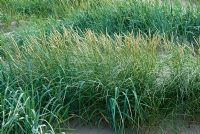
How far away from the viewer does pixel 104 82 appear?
3.60m

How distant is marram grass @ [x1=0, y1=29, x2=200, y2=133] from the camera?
3.51 meters

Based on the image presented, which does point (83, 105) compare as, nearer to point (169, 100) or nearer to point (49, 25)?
point (169, 100)

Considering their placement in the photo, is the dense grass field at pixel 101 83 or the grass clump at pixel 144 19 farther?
the grass clump at pixel 144 19

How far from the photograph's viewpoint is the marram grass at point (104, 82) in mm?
3512

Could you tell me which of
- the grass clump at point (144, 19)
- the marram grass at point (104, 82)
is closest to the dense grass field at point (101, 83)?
the marram grass at point (104, 82)

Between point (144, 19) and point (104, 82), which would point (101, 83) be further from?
point (144, 19)


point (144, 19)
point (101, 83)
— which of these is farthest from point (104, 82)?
point (144, 19)

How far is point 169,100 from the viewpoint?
368cm

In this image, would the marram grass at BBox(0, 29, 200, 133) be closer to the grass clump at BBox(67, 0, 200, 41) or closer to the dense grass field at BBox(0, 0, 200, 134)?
the dense grass field at BBox(0, 0, 200, 134)

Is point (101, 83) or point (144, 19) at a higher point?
point (144, 19)

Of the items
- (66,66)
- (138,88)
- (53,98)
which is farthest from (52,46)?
(138,88)

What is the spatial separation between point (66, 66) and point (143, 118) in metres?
Answer: 0.79

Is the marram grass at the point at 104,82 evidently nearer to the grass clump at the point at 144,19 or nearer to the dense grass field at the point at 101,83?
the dense grass field at the point at 101,83

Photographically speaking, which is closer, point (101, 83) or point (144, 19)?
point (101, 83)
